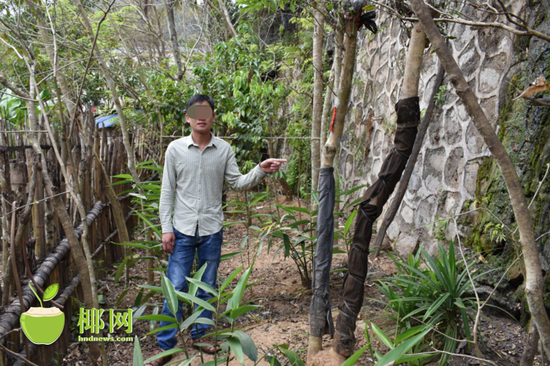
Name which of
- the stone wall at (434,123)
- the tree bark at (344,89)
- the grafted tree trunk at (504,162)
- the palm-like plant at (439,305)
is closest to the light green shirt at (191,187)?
the tree bark at (344,89)

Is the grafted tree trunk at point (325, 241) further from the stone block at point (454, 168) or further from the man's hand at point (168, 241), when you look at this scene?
the stone block at point (454, 168)

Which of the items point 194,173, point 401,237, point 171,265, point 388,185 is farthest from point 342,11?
point 401,237

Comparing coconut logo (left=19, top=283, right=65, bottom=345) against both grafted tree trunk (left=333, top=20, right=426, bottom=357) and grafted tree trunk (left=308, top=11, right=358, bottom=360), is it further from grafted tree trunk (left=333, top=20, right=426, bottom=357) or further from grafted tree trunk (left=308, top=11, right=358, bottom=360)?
grafted tree trunk (left=333, top=20, right=426, bottom=357)

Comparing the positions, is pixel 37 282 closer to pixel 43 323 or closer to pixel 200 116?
pixel 43 323

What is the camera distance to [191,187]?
2848mm

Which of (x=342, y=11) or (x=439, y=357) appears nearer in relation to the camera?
(x=342, y=11)

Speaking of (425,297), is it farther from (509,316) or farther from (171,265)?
(171,265)

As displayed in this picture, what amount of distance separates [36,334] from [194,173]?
1265 millimetres

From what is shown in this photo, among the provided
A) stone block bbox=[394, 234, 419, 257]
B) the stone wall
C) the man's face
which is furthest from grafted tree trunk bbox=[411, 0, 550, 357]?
stone block bbox=[394, 234, 419, 257]

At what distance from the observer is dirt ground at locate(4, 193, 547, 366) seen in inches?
104

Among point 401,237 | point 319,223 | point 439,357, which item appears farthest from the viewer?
point 401,237

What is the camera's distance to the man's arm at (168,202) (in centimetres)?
277

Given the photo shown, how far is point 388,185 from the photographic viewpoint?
2078 millimetres

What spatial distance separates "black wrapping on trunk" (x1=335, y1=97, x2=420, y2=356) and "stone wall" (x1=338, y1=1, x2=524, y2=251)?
80cm
